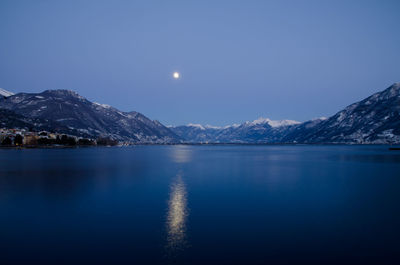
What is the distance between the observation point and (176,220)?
30375 mm

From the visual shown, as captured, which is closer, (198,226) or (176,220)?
(198,226)

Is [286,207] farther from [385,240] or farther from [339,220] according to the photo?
[385,240]

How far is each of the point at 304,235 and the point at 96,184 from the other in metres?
40.6

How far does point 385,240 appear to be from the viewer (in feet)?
78.9

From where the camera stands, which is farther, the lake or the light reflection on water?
the light reflection on water

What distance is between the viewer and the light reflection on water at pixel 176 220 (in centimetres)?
2309

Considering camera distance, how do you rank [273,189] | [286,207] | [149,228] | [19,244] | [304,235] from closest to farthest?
[19,244] < [304,235] < [149,228] < [286,207] < [273,189]

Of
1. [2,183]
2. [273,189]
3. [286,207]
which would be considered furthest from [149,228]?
[2,183]

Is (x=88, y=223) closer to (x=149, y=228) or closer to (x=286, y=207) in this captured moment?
(x=149, y=228)

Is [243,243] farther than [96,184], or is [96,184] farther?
[96,184]

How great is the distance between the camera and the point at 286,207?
36938 mm

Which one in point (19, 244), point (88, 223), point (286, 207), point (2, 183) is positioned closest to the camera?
point (19, 244)

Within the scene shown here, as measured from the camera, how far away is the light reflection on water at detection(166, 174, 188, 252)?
75.8ft

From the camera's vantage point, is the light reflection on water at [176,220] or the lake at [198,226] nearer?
the lake at [198,226]
